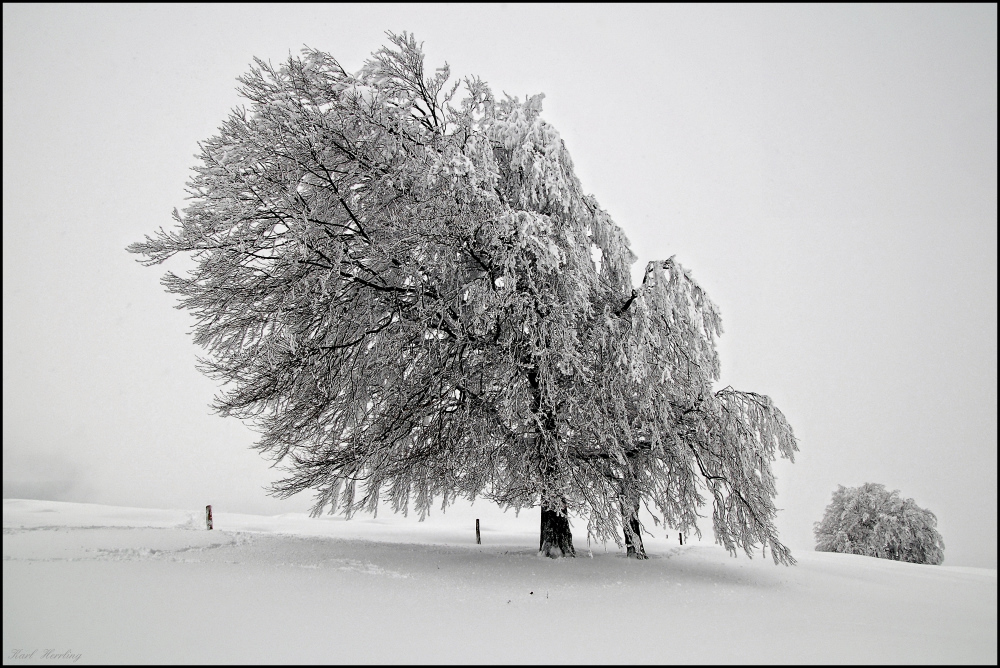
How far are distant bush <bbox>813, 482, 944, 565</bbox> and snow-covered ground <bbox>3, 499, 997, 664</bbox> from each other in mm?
10423

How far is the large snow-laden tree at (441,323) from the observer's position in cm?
769

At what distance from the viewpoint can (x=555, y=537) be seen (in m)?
9.29

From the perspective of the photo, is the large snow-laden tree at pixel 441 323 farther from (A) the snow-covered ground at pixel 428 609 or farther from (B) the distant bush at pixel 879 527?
(B) the distant bush at pixel 879 527

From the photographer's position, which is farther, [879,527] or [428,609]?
[879,527]

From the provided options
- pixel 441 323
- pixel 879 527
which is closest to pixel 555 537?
pixel 441 323

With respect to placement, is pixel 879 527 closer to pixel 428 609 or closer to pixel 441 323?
pixel 441 323

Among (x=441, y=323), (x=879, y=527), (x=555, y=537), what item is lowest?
(x=879, y=527)

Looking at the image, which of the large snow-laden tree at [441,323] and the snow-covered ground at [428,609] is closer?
the snow-covered ground at [428,609]

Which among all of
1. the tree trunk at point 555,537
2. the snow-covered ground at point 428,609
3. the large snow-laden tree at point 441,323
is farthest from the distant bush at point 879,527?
the tree trunk at point 555,537

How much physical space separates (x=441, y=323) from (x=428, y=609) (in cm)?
422

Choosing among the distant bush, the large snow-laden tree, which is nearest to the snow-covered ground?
the large snow-laden tree

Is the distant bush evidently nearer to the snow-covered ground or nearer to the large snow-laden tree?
the snow-covered ground

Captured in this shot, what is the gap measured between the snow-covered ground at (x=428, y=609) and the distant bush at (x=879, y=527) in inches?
410

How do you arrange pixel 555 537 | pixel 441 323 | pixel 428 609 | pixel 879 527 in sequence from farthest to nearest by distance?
pixel 879 527 → pixel 555 537 → pixel 441 323 → pixel 428 609
